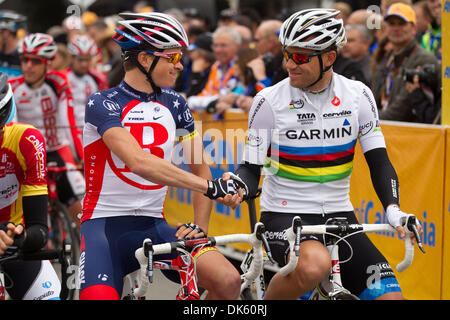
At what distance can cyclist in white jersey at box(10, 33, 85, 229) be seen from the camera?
9805 millimetres


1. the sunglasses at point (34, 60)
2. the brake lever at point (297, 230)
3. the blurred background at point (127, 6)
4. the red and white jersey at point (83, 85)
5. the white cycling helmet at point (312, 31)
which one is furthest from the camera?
the blurred background at point (127, 6)

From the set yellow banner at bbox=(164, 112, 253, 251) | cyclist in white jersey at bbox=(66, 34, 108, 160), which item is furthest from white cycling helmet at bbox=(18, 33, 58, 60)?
cyclist in white jersey at bbox=(66, 34, 108, 160)

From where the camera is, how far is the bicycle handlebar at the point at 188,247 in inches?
171

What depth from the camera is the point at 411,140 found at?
7.50 meters

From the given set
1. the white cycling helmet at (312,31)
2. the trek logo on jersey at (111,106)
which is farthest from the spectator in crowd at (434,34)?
the trek logo on jersey at (111,106)

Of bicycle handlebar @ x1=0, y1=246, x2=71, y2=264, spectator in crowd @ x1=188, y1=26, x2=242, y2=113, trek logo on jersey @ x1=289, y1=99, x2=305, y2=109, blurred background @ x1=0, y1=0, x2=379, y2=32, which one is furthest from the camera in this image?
blurred background @ x1=0, y1=0, x2=379, y2=32

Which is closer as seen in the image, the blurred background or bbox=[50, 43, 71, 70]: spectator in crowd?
bbox=[50, 43, 71, 70]: spectator in crowd

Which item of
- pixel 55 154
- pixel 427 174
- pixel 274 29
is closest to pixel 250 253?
pixel 427 174

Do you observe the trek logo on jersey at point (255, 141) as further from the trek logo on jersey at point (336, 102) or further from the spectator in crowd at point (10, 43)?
the spectator in crowd at point (10, 43)

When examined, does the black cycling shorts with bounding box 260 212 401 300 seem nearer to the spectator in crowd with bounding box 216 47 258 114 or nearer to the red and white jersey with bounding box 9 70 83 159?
the spectator in crowd with bounding box 216 47 258 114

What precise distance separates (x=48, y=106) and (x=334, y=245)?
235 inches

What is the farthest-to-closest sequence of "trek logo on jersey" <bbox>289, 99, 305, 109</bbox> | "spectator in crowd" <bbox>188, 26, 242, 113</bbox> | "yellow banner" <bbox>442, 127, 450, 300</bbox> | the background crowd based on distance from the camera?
"spectator in crowd" <bbox>188, 26, 242, 113</bbox> < the background crowd < "yellow banner" <bbox>442, 127, 450, 300</bbox> < "trek logo on jersey" <bbox>289, 99, 305, 109</bbox>

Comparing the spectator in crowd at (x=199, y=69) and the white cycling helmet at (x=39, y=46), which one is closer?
the white cycling helmet at (x=39, y=46)
